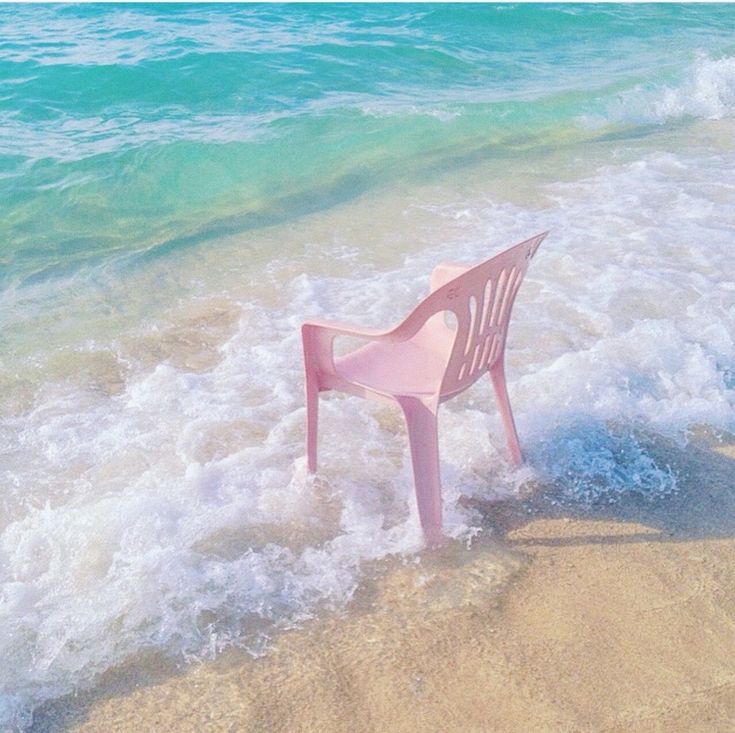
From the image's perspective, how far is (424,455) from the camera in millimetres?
3207

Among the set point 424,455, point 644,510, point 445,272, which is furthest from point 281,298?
point 644,510

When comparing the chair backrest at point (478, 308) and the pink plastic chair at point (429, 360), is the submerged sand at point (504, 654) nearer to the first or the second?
the pink plastic chair at point (429, 360)

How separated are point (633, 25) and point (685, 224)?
11.0m

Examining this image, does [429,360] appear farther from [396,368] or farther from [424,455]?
[424,455]

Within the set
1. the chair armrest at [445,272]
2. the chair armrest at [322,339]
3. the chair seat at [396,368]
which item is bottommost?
the chair seat at [396,368]

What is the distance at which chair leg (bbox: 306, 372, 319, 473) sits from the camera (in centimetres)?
348

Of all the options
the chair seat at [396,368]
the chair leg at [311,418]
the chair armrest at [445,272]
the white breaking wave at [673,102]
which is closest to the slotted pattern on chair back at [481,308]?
the chair seat at [396,368]

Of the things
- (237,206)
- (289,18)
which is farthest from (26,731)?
(289,18)

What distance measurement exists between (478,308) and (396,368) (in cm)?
52

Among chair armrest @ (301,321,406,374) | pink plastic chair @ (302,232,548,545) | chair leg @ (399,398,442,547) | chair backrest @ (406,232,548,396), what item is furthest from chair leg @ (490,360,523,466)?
chair armrest @ (301,321,406,374)

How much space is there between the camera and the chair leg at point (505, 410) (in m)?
3.62

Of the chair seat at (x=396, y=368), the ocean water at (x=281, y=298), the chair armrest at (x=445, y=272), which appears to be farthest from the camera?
the chair armrest at (x=445, y=272)

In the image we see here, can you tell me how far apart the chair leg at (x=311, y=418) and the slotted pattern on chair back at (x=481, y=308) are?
0.57m

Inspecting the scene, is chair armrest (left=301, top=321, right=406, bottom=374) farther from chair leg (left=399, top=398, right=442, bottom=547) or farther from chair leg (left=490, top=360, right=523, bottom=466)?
chair leg (left=490, top=360, right=523, bottom=466)
